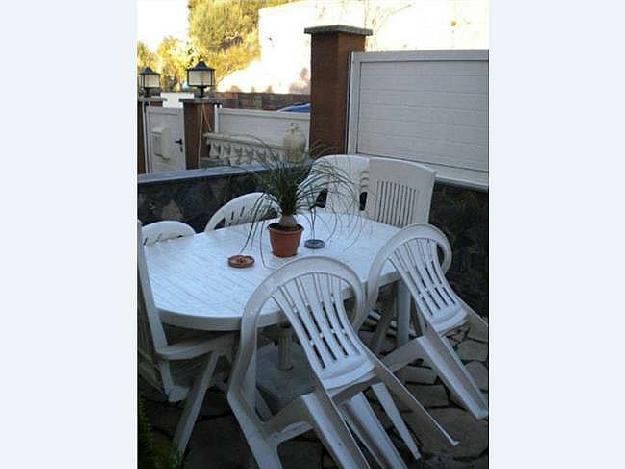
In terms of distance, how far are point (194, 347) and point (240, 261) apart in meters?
0.52

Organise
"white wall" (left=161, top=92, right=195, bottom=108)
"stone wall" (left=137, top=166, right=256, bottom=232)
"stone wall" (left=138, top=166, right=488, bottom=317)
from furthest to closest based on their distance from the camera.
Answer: "white wall" (left=161, top=92, right=195, bottom=108) → "stone wall" (left=138, top=166, right=488, bottom=317) → "stone wall" (left=137, top=166, right=256, bottom=232)

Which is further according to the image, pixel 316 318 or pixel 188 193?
pixel 188 193

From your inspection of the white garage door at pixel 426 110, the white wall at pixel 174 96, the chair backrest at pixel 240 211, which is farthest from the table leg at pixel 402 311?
the white wall at pixel 174 96

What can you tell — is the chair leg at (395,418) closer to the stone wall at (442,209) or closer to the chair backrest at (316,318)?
the chair backrest at (316,318)

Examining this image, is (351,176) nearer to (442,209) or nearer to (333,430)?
(442,209)

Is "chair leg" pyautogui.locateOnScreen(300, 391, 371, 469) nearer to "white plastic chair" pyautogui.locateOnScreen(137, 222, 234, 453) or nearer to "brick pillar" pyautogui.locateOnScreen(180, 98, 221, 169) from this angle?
"white plastic chair" pyautogui.locateOnScreen(137, 222, 234, 453)

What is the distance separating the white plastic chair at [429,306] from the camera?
2330 mm

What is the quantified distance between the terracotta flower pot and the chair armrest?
0.56 meters

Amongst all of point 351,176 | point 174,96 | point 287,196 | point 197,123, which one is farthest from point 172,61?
point 287,196

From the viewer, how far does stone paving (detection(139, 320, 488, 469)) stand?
93.7 inches

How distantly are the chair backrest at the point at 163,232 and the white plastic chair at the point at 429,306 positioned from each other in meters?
1.04

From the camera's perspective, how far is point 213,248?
2672 mm

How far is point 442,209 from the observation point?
4.21 meters

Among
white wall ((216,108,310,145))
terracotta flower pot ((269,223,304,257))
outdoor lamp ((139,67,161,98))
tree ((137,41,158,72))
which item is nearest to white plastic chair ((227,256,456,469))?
terracotta flower pot ((269,223,304,257))
